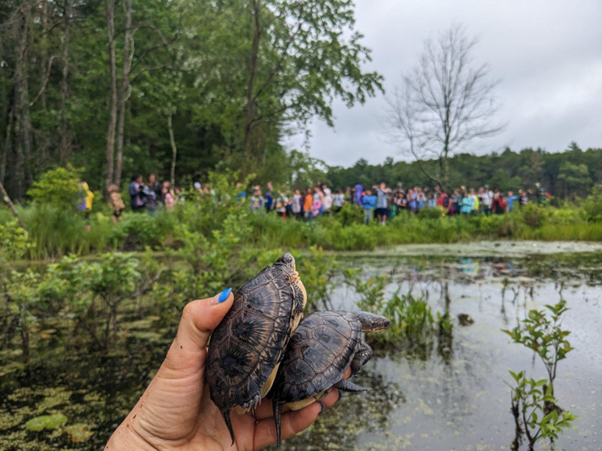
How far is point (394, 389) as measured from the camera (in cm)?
318

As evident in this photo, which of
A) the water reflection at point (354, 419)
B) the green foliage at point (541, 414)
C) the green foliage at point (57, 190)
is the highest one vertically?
the green foliage at point (57, 190)

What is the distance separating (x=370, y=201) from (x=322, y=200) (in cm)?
177

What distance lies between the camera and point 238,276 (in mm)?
5262

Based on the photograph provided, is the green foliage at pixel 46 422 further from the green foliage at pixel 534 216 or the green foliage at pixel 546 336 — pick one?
the green foliage at pixel 534 216

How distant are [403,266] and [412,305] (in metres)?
3.58

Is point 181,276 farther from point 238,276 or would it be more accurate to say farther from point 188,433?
point 188,433

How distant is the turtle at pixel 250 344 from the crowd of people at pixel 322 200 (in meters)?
7.13

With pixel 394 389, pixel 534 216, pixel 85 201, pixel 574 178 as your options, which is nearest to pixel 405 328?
pixel 394 389

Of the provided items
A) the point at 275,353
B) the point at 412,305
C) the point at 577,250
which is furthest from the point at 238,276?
the point at 577,250

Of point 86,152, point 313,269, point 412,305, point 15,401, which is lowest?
point 15,401

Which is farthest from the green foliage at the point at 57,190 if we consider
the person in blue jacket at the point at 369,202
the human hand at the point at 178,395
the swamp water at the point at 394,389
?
the person in blue jacket at the point at 369,202

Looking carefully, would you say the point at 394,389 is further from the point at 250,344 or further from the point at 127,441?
the point at 127,441

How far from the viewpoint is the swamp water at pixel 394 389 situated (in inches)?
101

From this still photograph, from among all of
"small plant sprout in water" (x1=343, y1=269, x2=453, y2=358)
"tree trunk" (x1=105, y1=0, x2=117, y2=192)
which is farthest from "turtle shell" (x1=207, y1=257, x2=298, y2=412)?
"tree trunk" (x1=105, y1=0, x2=117, y2=192)
